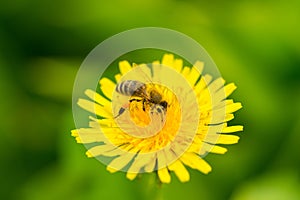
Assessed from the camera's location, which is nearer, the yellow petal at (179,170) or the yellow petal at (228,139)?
the yellow petal at (179,170)

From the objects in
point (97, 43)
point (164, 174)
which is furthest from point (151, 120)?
point (97, 43)

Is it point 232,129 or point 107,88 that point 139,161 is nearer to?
point 232,129

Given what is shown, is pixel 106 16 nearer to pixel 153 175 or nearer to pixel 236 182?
pixel 236 182

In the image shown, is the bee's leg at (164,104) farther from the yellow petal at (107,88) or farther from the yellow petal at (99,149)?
the yellow petal at (99,149)

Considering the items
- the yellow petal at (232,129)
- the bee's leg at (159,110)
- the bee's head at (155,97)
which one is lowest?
the yellow petal at (232,129)

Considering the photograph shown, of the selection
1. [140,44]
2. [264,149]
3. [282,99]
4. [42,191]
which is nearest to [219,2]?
[140,44]

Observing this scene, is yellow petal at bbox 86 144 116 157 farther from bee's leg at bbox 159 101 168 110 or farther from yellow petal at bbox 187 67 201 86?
yellow petal at bbox 187 67 201 86

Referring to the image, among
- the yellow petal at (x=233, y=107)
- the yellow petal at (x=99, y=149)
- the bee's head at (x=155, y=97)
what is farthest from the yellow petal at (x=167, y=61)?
the yellow petal at (x=99, y=149)

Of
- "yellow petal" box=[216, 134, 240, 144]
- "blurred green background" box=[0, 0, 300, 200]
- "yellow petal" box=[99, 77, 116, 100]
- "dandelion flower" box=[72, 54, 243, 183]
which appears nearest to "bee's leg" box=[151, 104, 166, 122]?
"dandelion flower" box=[72, 54, 243, 183]
